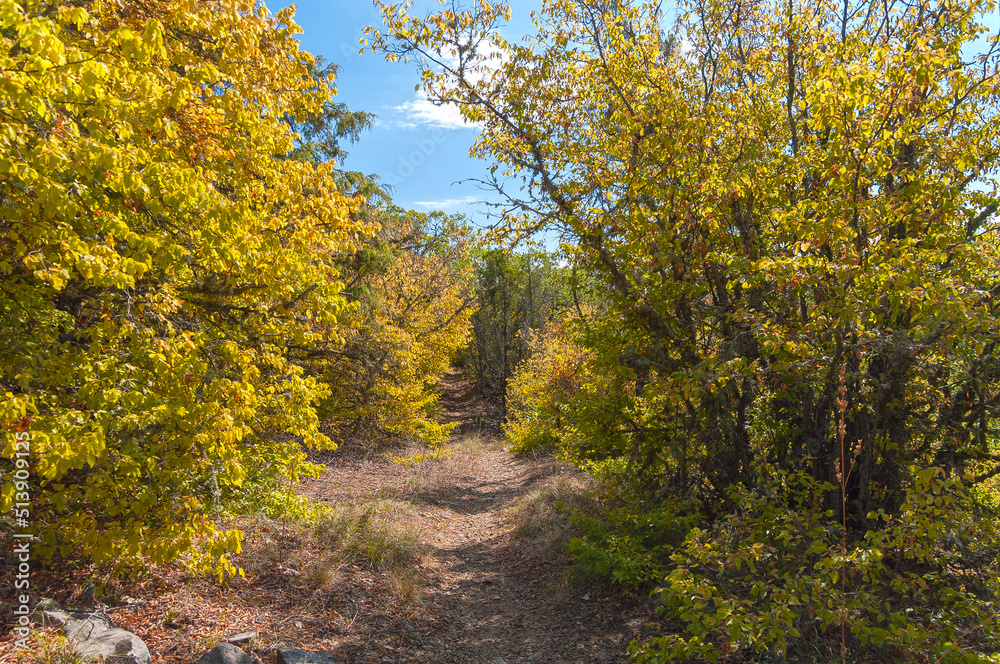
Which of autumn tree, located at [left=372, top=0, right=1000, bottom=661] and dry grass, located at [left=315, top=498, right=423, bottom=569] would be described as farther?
dry grass, located at [left=315, top=498, right=423, bottom=569]

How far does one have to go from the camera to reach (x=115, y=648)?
346 centimetres

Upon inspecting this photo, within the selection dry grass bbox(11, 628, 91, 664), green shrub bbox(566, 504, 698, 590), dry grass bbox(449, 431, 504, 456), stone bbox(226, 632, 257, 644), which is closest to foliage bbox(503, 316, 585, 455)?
dry grass bbox(449, 431, 504, 456)

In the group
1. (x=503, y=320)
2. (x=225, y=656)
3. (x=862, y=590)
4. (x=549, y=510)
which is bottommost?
(x=549, y=510)

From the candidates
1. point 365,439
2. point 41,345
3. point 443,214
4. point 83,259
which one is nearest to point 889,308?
point 83,259

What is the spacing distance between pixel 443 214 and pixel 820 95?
11840 millimetres

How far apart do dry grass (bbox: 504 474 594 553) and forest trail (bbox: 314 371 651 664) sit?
0.57 feet

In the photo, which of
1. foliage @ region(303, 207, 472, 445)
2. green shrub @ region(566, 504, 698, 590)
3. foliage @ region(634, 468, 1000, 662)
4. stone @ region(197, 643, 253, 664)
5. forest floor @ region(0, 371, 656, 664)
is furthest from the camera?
foliage @ region(303, 207, 472, 445)

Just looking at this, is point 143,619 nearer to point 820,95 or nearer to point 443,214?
point 820,95

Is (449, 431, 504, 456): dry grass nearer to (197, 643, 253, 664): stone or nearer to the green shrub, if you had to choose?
the green shrub

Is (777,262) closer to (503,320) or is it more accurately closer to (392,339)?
(392,339)

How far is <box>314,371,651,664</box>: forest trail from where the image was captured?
15.7 feet

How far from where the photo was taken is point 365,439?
11914 mm

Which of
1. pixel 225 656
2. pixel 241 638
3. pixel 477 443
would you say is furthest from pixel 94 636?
pixel 477 443

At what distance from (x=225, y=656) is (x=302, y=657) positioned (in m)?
0.59
